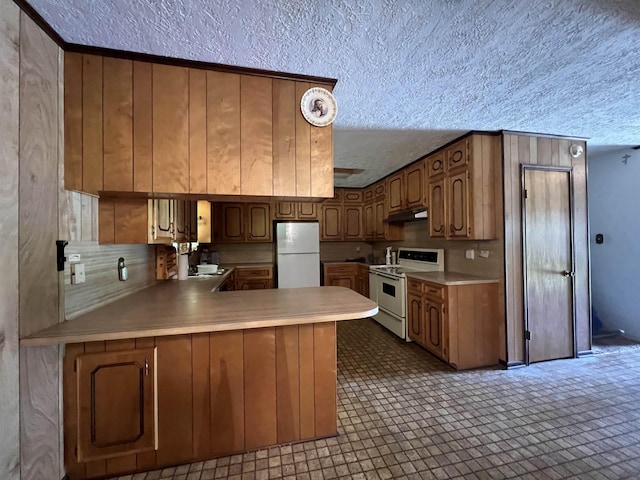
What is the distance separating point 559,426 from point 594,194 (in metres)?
3.37

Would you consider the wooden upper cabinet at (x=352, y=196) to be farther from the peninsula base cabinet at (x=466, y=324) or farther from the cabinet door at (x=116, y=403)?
the cabinet door at (x=116, y=403)

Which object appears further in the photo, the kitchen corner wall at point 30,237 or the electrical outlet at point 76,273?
the electrical outlet at point 76,273

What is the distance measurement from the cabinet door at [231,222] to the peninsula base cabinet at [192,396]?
3.34m

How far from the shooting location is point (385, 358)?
288cm

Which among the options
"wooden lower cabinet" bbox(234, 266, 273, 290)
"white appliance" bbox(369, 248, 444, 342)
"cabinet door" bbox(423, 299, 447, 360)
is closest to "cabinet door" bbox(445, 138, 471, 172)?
"white appliance" bbox(369, 248, 444, 342)

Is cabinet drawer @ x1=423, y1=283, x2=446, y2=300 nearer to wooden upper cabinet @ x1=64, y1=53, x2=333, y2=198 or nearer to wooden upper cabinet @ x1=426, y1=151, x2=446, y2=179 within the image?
wooden upper cabinet @ x1=426, y1=151, x2=446, y2=179

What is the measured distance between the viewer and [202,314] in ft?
4.80

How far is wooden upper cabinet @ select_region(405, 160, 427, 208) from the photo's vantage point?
3.40 m

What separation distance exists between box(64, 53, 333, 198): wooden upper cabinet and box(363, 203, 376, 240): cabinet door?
3.43m

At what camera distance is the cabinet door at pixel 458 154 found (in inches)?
105

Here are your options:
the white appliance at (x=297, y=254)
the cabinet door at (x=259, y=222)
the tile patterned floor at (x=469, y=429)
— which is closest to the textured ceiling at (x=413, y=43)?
the tile patterned floor at (x=469, y=429)

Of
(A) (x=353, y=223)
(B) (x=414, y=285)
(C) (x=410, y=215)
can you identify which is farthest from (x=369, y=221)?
(B) (x=414, y=285)

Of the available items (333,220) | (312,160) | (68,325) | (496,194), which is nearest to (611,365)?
(496,194)

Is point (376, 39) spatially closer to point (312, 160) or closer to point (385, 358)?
point (312, 160)
